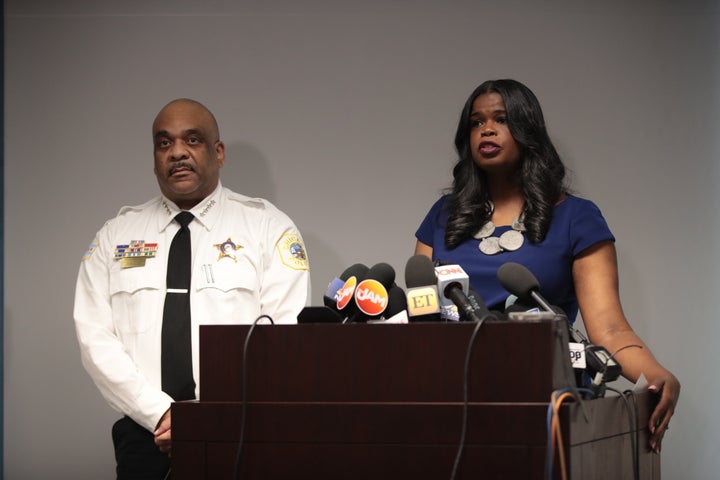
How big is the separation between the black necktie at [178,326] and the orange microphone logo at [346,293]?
3.76ft

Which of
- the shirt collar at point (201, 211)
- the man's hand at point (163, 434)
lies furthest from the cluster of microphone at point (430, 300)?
the shirt collar at point (201, 211)

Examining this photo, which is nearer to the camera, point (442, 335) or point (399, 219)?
point (442, 335)

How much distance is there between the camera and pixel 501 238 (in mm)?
2588

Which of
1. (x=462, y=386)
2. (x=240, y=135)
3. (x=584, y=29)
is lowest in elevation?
(x=462, y=386)

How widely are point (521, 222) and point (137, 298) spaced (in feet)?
3.96

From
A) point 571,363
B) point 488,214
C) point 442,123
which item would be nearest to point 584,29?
point 442,123

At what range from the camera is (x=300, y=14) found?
12.3 feet

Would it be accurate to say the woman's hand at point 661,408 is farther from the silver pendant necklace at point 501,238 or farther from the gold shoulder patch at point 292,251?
the gold shoulder patch at point 292,251

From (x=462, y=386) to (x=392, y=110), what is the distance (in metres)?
2.23

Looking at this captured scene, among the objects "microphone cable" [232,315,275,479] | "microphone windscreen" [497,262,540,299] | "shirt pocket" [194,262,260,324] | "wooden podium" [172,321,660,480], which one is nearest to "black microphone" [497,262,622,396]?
"microphone windscreen" [497,262,540,299]

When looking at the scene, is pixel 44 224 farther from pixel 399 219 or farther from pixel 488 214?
pixel 488 214

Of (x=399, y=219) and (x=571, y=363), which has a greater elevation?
(x=399, y=219)

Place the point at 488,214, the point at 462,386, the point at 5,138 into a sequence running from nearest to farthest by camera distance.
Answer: the point at 462,386 < the point at 488,214 < the point at 5,138

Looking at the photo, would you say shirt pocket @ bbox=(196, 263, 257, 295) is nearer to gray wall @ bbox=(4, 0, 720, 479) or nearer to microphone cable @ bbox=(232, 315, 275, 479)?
gray wall @ bbox=(4, 0, 720, 479)
